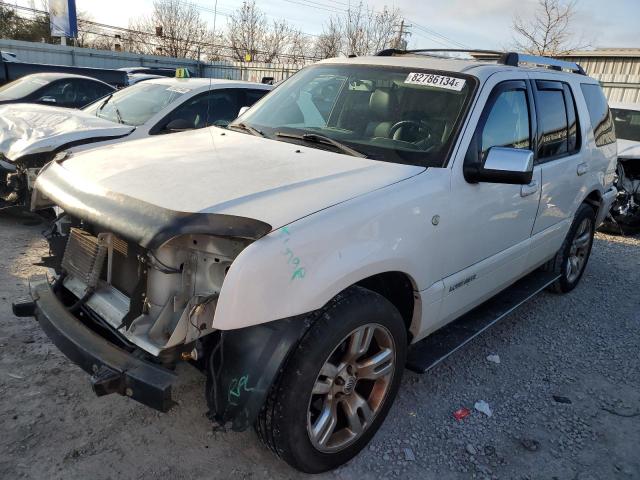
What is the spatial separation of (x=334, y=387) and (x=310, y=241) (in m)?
0.79

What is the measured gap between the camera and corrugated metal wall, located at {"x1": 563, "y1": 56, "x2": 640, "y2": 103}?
14469 mm

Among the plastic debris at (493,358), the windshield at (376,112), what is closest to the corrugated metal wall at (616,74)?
the plastic debris at (493,358)

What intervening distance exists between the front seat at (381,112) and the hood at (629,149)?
553cm

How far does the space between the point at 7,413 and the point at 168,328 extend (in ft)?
4.03

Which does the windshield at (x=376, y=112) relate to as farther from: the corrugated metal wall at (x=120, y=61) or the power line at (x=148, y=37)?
the power line at (x=148, y=37)

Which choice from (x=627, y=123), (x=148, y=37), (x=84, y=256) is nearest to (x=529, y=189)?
(x=84, y=256)

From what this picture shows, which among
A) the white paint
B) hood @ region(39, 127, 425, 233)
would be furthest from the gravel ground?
hood @ region(39, 127, 425, 233)

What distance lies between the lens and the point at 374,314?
2447mm

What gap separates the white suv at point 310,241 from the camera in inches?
83.7

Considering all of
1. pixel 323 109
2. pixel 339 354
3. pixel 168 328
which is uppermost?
pixel 323 109

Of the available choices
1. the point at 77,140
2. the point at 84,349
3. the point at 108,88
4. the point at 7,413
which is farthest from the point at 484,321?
the point at 108,88

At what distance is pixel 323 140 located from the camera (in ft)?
10.2

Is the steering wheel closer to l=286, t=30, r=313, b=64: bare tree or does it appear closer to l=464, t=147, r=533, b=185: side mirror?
l=464, t=147, r=533, b=185: side mirror

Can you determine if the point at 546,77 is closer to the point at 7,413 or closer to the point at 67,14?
the point at 7,413
